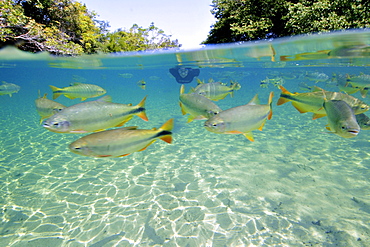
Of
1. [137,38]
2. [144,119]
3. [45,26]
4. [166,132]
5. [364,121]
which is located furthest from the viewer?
[137,38]

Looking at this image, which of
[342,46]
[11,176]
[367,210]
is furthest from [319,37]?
[11,176]

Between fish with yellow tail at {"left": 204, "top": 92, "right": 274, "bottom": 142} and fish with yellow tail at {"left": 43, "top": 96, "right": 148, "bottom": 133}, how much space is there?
1.19 meters

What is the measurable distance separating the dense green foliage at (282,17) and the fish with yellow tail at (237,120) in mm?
18462

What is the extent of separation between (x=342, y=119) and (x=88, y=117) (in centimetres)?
336

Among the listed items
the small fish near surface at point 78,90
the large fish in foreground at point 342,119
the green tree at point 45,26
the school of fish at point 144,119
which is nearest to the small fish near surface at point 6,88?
the small fish near surface at point 78,90

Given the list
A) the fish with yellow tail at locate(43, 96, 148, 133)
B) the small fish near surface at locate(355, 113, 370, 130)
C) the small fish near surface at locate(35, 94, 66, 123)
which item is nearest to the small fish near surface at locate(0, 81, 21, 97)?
the small fish near surface at locate(35, 94, 66, 123)

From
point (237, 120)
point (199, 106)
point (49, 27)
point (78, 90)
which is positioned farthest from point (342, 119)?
point (49, 27)

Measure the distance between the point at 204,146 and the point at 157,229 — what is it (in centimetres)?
449

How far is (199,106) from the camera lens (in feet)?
11.3

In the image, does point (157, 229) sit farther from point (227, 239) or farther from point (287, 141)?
point (287, 141)

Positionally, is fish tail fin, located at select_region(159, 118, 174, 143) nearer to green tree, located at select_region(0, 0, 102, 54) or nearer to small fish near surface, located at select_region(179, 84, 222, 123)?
small fish near surface, located at select_region(179, 84, 222, 123)

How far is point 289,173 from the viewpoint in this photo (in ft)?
19.0

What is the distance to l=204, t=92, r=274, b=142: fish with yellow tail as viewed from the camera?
266 centimetres

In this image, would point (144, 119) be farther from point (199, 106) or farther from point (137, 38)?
point (137, 38)
